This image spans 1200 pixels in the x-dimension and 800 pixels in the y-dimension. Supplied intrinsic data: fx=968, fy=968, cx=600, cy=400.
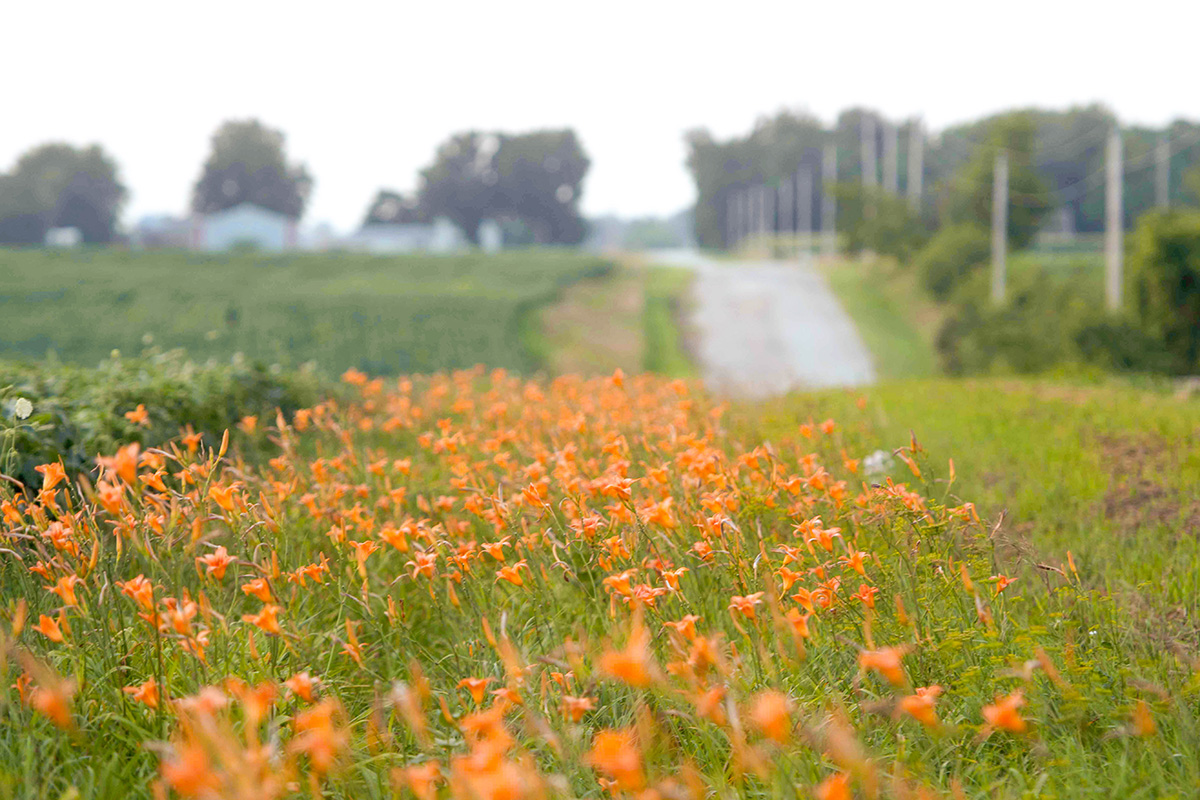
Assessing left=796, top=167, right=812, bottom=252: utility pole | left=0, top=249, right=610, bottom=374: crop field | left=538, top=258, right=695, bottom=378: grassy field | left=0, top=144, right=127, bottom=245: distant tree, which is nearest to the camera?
left=0, top=249, right=610, bottom=374: crop field

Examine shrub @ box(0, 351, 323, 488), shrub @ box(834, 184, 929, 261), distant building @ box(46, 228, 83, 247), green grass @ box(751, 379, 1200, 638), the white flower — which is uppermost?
distant building @ box(46, 228, 83, 247)

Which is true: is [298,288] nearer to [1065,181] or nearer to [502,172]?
[502,172]

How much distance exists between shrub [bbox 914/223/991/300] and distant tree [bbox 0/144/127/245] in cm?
4024

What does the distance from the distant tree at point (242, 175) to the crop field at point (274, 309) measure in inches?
977

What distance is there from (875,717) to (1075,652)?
486 millimetres

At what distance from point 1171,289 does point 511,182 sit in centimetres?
4639

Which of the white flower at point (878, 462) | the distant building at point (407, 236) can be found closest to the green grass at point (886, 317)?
the white flower at point (878, 462)

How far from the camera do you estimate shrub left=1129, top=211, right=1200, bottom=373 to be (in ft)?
43.7

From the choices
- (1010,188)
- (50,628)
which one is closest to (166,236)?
(1010,188)

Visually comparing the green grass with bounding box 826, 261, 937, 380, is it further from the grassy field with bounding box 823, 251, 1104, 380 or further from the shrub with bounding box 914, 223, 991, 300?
the shrub with bounding box 914, 223, 991, 300

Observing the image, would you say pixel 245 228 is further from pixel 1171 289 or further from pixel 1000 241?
pixel 1171 289

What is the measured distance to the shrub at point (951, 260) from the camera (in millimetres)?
24953

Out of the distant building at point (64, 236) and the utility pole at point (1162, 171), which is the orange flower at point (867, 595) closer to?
the utility pole at point (1162, 171)

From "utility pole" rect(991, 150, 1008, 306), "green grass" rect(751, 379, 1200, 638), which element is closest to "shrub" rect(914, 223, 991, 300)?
"utility pole" rect(991, 150, 1008, 306)
